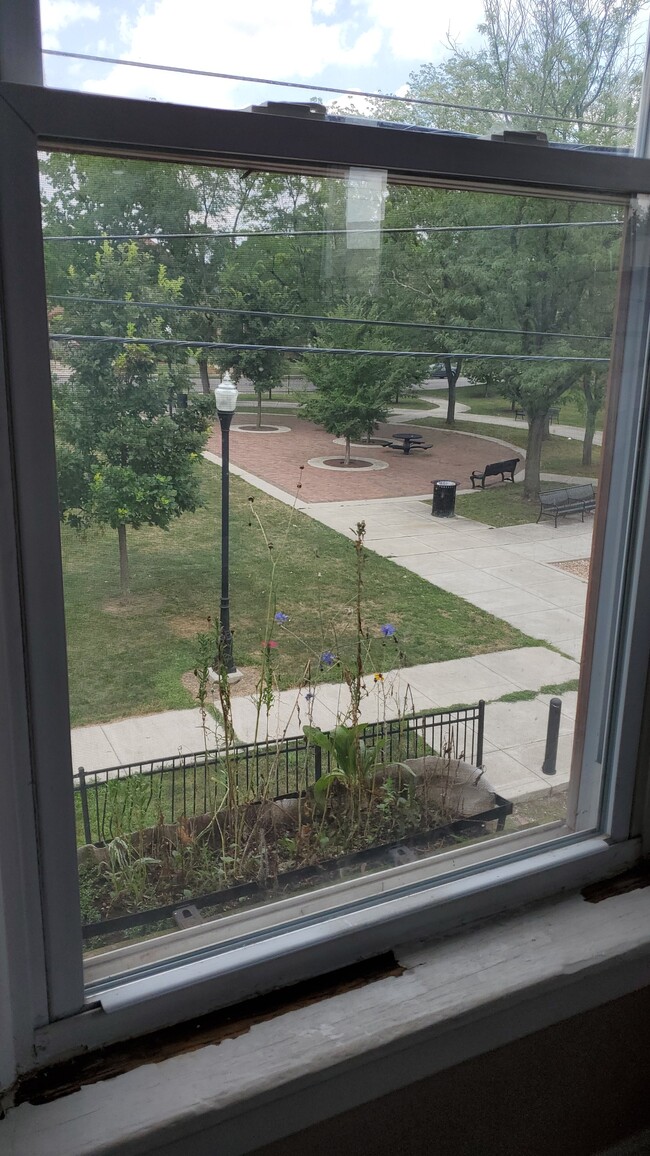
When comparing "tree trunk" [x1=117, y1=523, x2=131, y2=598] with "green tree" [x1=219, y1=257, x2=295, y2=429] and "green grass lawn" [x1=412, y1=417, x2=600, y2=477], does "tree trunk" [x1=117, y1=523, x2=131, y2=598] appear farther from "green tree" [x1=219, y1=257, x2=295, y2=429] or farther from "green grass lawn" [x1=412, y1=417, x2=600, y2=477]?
"green grass lawn" [x1=412, y1=417, x2=600, y2=477]

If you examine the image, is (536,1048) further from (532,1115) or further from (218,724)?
(218,724)

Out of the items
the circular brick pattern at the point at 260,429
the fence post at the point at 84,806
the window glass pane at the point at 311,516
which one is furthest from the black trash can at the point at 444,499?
the fence post at the point at 84,806

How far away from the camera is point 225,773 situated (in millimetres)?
1029

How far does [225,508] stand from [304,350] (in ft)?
0.64

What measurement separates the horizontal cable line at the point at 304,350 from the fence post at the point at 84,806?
0.44m

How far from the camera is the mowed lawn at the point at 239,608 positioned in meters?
0.86

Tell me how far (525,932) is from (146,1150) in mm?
537

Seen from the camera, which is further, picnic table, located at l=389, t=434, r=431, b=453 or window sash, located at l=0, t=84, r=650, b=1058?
picnic table, located at l=389, t=434, r=431, b=453

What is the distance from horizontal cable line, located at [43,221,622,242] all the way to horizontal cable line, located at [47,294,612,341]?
0.18 ft

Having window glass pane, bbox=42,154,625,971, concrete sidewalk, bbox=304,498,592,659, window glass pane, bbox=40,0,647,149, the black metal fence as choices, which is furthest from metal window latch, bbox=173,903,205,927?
window glass pane, bbox=40,0,647,149

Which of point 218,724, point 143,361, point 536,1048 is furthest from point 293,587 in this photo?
point 536,1048

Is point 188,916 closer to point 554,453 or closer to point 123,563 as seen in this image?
point 123,563

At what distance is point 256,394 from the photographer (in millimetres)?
899

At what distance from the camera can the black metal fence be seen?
3.03ft
